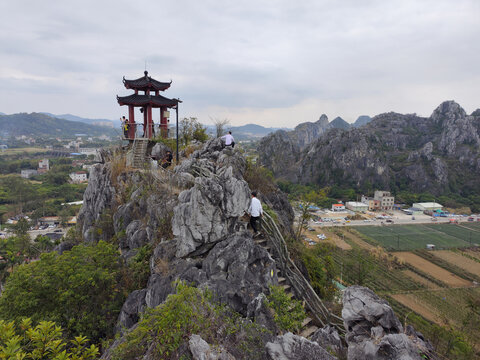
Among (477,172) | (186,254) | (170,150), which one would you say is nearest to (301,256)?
(186,254)

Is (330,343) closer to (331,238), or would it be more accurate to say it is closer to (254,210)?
(254,210)

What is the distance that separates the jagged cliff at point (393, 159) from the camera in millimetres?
103625

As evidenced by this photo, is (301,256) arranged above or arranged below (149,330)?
below

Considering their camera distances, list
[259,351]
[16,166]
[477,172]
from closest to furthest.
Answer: [259,351] → [16,166] → [477,172]

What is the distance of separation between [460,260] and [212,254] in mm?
56983

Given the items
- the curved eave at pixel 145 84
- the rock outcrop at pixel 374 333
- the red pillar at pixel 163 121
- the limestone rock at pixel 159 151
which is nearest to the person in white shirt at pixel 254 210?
the rock outcrop at pixel 374 333

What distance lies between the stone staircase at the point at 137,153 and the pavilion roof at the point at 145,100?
2716 mm

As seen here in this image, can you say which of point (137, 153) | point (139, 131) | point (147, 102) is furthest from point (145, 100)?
point (137, 153)

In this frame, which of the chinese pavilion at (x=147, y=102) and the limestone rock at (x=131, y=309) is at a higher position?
the chinese pavilion at (x=147, y=102)

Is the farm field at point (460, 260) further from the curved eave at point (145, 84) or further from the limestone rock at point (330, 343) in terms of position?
the curved eave at point (145, 84)

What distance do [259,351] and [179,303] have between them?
Result: 1444 millimetres

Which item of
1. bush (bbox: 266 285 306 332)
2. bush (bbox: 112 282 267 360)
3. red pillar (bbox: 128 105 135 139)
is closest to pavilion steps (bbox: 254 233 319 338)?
bush (bbox: 266 285 306 332)

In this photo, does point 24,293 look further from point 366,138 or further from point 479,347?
point 366,138

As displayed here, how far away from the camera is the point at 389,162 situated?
117812 mm
